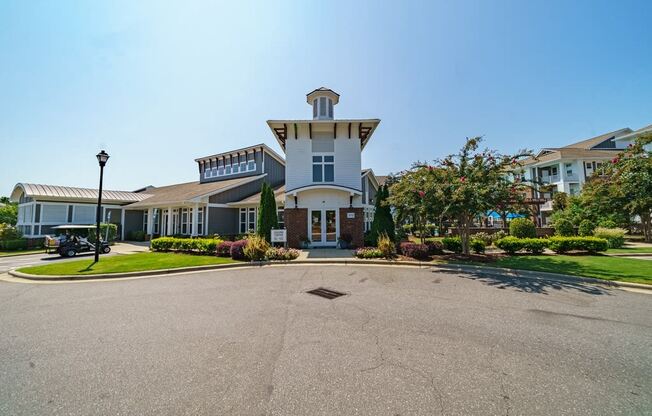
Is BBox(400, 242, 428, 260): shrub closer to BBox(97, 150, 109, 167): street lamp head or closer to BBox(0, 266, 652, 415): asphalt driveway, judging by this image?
BBox(0, 266, 652, 415): asphalt driveway

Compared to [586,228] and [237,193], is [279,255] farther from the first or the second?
[586,228]

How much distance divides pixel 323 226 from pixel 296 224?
1724mm

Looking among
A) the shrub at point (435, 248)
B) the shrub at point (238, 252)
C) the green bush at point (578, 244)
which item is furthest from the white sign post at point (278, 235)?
the green bush at point (578, 244)

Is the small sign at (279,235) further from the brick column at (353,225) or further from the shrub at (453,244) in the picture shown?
the shrub at (453,244)

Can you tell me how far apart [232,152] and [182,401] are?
2711 centimetres

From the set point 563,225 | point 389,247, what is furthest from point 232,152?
point 563,225

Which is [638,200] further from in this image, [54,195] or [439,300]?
[54,195]

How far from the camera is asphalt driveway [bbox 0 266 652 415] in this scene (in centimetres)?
277

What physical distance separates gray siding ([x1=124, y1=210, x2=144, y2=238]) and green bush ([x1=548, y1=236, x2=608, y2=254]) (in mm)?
33840

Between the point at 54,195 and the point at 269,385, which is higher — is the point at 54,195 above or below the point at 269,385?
above

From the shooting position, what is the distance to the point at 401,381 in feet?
10.2

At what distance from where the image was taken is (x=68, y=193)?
23406 mm

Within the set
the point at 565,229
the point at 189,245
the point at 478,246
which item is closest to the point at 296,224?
the point at 189,245

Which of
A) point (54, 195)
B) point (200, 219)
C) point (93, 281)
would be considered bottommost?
point (93, 281)
